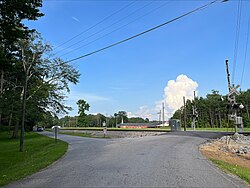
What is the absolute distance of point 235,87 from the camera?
23.8 metres

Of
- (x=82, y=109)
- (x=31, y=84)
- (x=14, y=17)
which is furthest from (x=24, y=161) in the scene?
(x=82, y=109)

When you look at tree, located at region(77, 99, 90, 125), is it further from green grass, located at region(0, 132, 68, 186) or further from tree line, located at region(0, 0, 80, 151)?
green grass, located at region(0, 132, 68, 186)

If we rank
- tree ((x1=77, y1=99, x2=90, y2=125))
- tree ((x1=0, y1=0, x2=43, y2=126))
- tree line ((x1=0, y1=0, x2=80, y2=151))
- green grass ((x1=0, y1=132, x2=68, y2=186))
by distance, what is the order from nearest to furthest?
green grass ((x1=0, y1=132, x2=68, y2=186)) < tree ((x1=0, y1=0, x2=43, y2=126)) < tree line ((x1=0, y1=0, x2=80, y2=151)) < tree ((x1=77, y1=99, x2=90, y2=125))

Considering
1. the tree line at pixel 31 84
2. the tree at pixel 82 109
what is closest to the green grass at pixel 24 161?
the tree line at pixel 31 84

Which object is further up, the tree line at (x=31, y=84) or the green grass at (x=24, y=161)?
the tree line at (x=31, y=84)

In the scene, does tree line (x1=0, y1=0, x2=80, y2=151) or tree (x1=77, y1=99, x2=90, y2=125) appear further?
tree (x1=77, y1=99, x2=90, y2=125)

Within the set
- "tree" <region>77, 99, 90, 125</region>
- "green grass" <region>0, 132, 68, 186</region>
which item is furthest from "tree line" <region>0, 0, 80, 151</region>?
"tree" <region>77, 99, 90, 125</region>

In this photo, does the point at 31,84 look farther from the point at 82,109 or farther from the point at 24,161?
the point at 82,109

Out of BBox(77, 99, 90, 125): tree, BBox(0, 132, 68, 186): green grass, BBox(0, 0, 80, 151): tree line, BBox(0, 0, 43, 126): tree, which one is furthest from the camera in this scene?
BBox(77, 99, 90, 125): tree

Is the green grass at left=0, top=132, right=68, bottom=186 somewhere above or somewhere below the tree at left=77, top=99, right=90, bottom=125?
below

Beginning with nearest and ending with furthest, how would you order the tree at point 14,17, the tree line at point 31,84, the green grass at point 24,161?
the green grass at point 24,161 → the tree at point 14,17 → the tree line at point 31,84

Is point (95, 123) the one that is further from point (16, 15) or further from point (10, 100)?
point (16, 15)

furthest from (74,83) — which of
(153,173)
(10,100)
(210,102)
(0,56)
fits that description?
(210,102)

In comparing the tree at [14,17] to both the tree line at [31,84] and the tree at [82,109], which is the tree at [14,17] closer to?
the tree line at [31,84]
